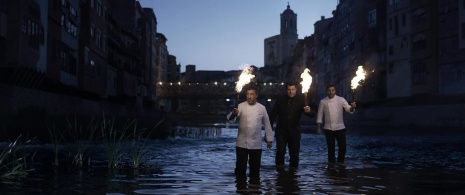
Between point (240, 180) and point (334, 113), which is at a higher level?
point (334, 113)

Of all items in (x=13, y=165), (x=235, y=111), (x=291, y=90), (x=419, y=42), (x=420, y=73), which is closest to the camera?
(x=235, y=111)

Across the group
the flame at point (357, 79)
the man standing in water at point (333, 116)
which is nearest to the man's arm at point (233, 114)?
the flame at point (357, 79)

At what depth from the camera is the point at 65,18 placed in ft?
136

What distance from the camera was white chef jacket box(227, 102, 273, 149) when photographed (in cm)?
1032

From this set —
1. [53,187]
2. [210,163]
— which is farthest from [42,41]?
[53,187]

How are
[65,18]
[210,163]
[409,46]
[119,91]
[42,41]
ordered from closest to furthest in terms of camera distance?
1. [210,163]
2. [42,41]
3. [65,18]
4. [409,46]
5. [119,91]

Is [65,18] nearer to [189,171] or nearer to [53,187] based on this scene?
[189,171]

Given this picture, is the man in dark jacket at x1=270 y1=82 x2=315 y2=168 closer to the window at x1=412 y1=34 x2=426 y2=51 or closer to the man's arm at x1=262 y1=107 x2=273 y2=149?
the man's arm at x1=262 y1=107 x2=273 y2=149

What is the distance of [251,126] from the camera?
10.3 metres

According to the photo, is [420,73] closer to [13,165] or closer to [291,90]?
[291,90]

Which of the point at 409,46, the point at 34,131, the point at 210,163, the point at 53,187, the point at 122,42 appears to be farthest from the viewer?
the point at 122,42

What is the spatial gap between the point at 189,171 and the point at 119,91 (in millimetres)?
54847

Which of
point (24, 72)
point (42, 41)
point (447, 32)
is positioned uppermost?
point (447, 32)

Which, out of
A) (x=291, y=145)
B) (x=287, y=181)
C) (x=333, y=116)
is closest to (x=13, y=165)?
(x=287, y=181)
